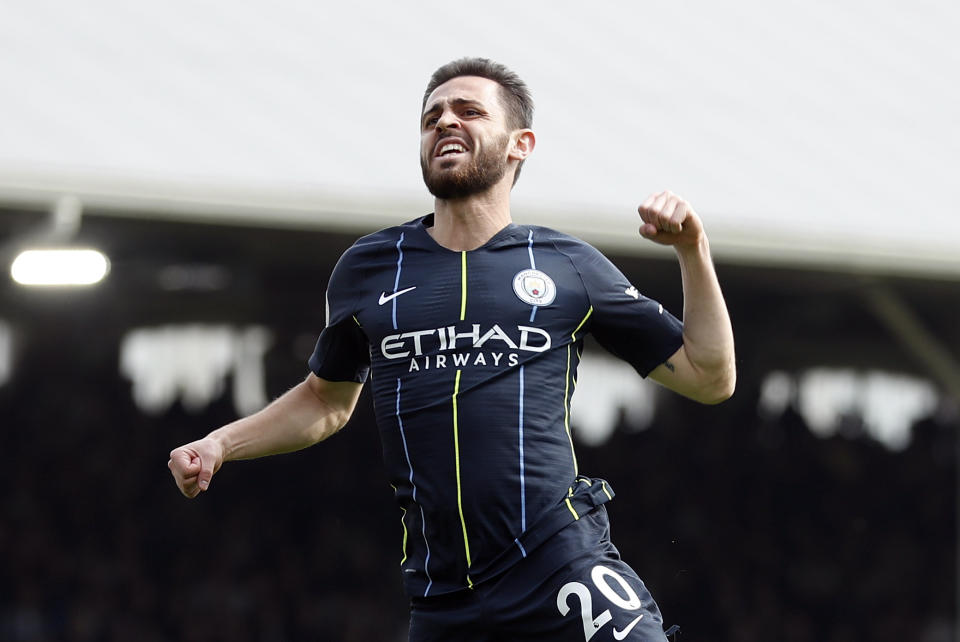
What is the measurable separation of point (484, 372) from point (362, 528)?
38.0 ft

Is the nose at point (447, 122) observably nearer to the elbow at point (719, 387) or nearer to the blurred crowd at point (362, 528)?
the elbow at point (719, 387)

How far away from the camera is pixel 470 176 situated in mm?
3074

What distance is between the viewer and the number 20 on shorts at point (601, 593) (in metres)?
2.80

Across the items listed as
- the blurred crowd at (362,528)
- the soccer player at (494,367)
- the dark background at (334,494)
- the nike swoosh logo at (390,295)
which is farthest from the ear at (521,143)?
the blurred crowd at (362,528)

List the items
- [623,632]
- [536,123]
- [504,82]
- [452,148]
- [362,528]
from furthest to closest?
[362,528]
[536,123]
[504,82]
[452,148]
[623,632]

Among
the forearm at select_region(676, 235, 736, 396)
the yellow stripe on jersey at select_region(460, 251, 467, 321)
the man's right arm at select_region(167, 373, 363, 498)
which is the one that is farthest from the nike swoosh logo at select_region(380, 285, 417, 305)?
the forearm at select_region(676, 235, 736, 396)

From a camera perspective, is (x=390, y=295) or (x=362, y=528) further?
(x=362, y=528)

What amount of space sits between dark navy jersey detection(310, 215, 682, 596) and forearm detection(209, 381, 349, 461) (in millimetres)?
298

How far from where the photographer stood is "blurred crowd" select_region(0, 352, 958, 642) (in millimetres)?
12672

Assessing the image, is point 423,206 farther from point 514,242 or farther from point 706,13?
point 514,242

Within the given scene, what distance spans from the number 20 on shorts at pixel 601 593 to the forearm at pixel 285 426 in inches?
29.8

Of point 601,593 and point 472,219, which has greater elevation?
point 472,219

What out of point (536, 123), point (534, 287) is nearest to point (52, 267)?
point (536, 123)

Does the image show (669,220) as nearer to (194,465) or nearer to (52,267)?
(194,465)
